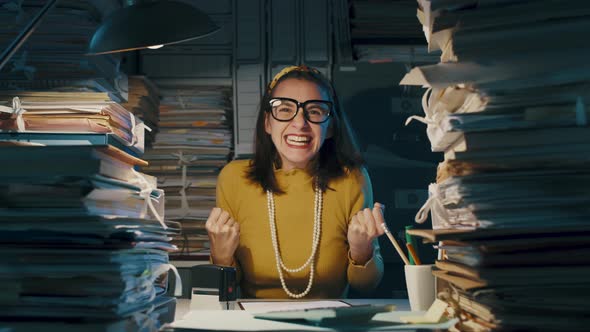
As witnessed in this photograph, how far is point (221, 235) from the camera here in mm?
1895

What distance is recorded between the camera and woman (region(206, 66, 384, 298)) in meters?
2.04

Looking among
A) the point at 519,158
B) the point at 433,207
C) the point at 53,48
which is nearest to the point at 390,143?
the point at 53,48

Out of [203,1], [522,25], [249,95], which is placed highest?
[203,1]

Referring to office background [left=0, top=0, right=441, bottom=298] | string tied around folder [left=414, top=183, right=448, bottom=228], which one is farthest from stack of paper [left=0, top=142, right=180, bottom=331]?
office background [left=0, top=0, right=441, bottom=298]

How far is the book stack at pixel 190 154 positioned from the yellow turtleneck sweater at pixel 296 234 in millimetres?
493

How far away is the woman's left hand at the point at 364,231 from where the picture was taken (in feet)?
5.82

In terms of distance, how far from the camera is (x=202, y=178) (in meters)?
2.77

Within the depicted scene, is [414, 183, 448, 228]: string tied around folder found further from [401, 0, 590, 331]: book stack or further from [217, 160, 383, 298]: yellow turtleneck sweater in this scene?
[217, 160, 383, 298]: yellow turtleneck sweater

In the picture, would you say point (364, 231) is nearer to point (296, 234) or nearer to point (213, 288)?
point (296, 234)

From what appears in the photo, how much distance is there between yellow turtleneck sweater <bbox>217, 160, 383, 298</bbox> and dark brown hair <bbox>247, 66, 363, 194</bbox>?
31 millimetres

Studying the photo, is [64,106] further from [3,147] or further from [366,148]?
[366,148]

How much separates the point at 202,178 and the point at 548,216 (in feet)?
7.67

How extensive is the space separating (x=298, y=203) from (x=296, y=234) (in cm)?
12

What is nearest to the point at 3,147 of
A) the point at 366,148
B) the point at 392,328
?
the point at 392,328
